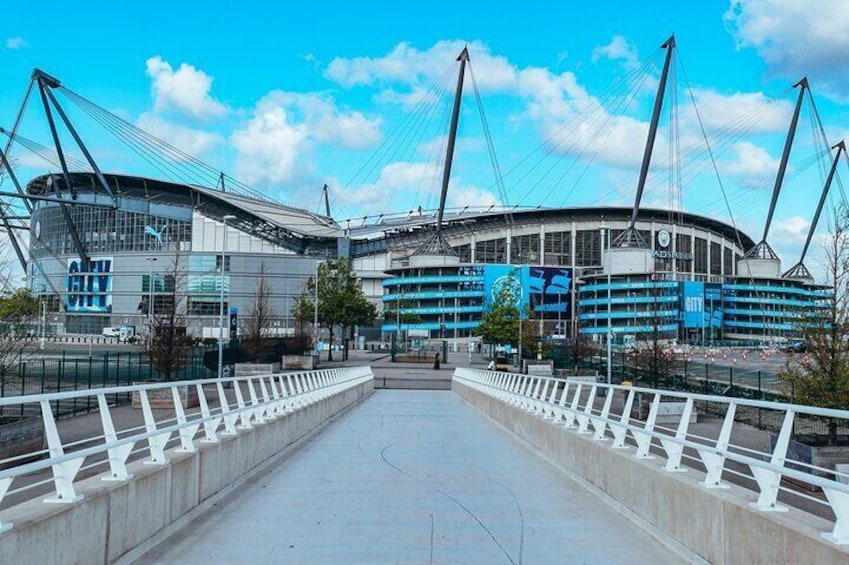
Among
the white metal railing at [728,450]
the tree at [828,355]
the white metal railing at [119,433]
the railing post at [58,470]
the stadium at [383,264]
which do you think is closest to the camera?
the white metal railing at [728,450]

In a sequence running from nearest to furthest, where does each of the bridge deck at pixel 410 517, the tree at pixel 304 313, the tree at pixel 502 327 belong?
the bridge deck at pixel 410 517
the tree at pixel 304 313
the tree at pixel 502 327

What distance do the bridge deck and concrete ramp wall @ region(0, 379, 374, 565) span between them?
0.84 feet

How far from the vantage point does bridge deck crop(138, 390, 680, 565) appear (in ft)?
28.3

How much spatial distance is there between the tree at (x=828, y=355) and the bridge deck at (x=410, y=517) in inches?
272

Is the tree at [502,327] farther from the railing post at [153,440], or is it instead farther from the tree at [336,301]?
the railing post at [153,440]

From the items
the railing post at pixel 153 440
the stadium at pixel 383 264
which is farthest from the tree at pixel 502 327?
the railing post at pixel 153 440

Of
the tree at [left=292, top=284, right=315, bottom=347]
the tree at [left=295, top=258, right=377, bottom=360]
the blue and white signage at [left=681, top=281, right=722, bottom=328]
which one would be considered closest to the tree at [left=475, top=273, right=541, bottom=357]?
the tree at [left=295, top=258, right=377, bottom=360]

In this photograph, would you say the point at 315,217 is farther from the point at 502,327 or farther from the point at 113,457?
the point at 113,457

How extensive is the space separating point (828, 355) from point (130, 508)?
1777 cm

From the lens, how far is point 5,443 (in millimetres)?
15344

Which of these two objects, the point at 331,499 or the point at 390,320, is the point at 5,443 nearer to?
the point at 331,499

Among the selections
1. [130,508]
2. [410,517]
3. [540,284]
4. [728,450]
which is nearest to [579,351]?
[728,450]

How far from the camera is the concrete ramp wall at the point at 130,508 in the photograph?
6.34 metres

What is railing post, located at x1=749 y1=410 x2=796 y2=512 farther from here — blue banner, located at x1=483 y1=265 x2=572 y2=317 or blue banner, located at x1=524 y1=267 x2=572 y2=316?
blue banner, located at x1=524 y1=267 x2=572 y2=316
